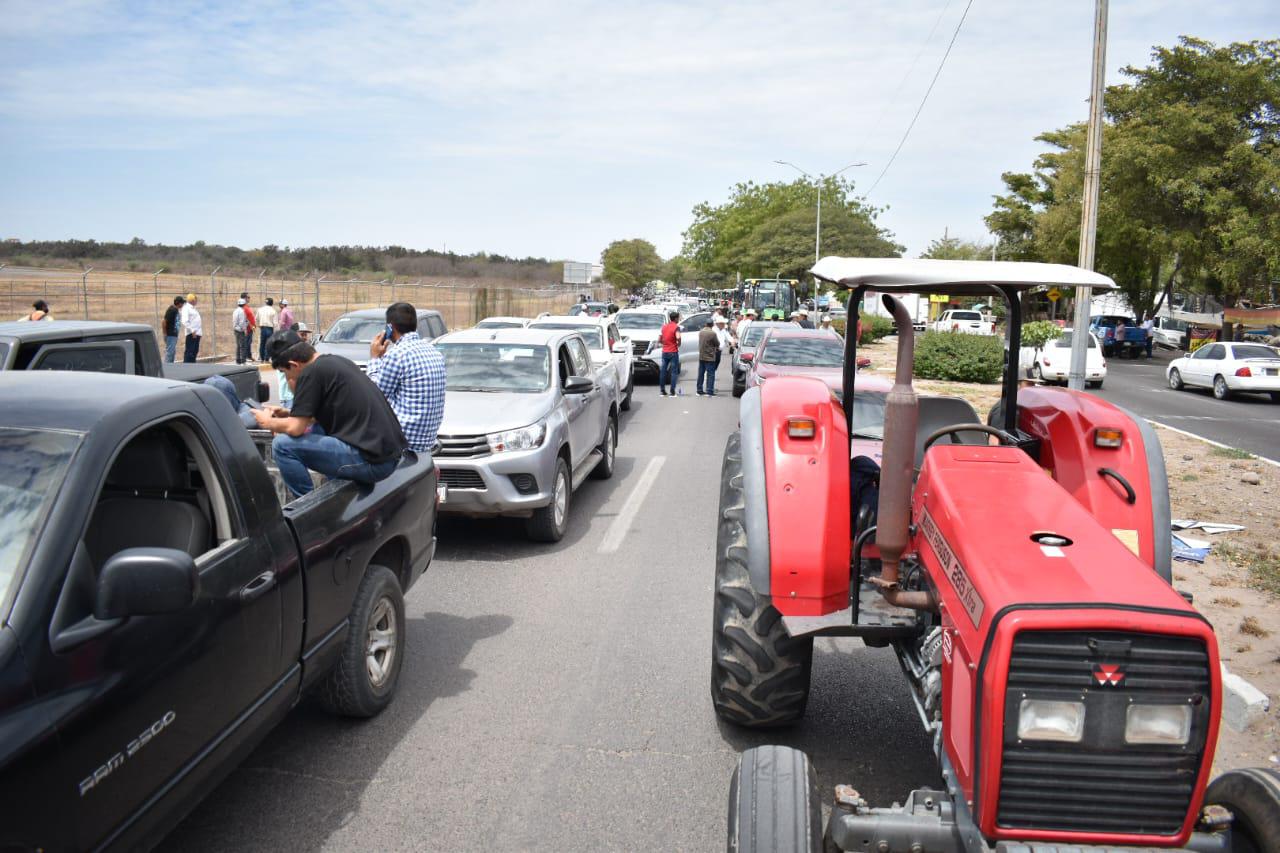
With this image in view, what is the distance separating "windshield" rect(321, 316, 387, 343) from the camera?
18000 mm

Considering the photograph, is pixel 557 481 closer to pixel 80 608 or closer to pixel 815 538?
pixel 815 538

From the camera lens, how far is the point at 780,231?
70.7m

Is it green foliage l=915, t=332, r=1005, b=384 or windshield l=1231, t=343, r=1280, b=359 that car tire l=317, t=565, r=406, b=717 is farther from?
windshield l=1231, t=343, r=1280, b=359

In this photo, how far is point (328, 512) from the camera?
4383mm

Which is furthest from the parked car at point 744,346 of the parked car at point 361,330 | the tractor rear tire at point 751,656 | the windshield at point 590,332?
the tractor rear tire at point 751,656

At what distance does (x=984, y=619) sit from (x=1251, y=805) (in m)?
1.03

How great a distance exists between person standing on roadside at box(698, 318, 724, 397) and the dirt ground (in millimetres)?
8815

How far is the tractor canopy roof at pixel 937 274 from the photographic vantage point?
377 cm

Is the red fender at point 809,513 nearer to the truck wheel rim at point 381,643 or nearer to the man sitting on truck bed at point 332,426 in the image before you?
the truck wheel rim at point 381,643

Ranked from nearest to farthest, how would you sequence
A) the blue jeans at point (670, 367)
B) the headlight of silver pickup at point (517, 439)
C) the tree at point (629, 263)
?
the headlight of silver pickup at point (517, 439) < the blue jeans at point (670, 367) < the tree at point (629, 263)

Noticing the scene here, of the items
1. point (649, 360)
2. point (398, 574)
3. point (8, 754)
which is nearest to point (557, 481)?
Result: point (398, 574)

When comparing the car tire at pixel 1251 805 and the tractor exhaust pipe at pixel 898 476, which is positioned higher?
the tractor exhaust pipe at pixel 898 476

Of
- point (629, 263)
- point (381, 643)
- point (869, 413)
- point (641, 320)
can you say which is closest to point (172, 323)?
point (641, 320)

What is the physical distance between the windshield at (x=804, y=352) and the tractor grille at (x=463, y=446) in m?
8.43
